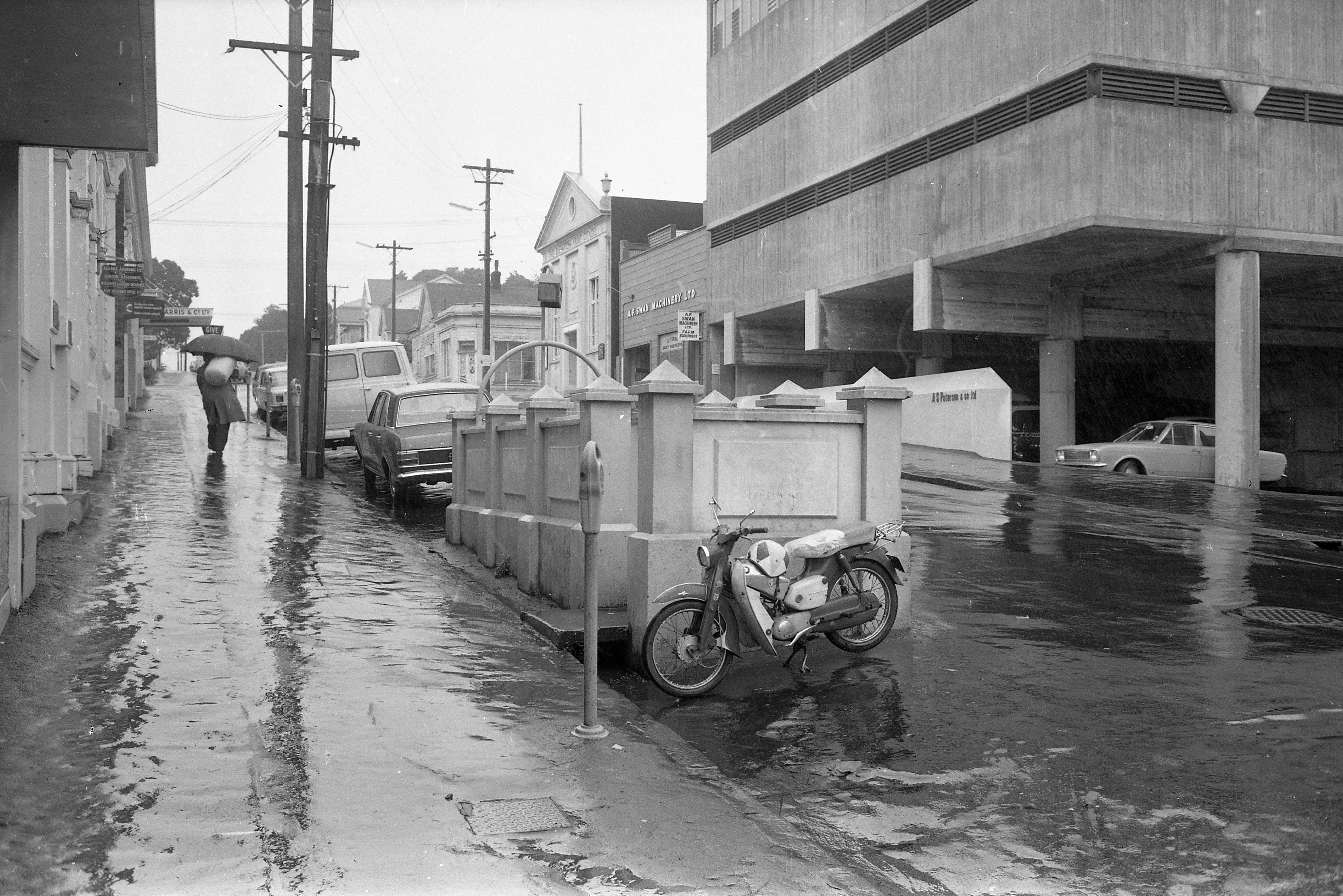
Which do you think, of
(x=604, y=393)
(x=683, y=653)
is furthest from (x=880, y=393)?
(x=683, y=653)

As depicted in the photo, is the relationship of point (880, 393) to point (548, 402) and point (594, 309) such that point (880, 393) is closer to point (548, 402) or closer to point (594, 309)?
point (548, 402)

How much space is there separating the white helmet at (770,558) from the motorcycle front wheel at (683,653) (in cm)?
41

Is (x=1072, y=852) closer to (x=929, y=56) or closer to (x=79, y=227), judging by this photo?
(x=79, y=227)

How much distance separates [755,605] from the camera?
738cm

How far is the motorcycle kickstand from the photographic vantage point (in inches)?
305

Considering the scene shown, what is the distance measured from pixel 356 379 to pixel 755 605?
19.7 meters

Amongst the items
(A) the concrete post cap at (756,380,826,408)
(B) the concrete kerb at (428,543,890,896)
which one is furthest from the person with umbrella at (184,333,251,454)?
(A) the concrete post cap at (756,380,826,408)

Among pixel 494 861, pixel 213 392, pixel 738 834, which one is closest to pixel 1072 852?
pixel 738 834

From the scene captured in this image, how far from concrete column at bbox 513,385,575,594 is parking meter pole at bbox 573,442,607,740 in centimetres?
406

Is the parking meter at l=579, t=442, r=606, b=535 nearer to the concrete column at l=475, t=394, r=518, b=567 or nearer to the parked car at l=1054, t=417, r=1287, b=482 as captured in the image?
the concrete column at l=475, t=394, r=518, b=567

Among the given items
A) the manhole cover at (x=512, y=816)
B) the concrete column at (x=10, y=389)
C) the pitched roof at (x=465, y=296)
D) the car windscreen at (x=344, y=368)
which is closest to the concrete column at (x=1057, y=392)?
the car windscreen at (x=344, y=368)

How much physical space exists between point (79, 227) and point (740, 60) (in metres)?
24.4

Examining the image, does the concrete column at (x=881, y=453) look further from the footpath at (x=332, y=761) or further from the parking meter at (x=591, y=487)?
the parking meter at (x=591, y=487)

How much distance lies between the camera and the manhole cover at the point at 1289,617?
9203 mm
